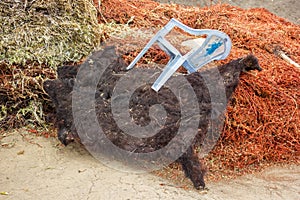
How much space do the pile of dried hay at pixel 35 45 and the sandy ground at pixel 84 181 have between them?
29 cm

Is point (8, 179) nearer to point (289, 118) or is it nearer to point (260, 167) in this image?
point (260, 167)

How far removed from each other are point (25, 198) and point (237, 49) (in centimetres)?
208

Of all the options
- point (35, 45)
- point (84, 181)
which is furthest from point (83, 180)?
point (35, 45)

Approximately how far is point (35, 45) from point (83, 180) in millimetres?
1239

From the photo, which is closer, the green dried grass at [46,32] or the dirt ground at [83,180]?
the dirt ground at [83,180]

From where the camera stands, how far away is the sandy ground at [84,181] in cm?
215

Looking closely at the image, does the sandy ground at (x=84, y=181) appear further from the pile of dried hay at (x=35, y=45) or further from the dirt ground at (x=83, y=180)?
the pile of dried hay at (x=35, y=45)

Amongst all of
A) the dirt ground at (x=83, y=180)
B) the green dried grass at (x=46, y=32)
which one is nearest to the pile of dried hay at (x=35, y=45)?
the green dried grass at (x=46, y=32)

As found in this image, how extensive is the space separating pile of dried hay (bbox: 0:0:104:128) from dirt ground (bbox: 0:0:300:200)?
24cm

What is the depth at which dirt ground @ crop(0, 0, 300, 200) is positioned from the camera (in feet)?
7.05

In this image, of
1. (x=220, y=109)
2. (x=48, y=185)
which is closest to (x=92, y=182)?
(x=48, y=185)

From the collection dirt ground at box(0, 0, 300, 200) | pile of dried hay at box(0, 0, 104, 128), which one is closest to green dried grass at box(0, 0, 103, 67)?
pile of dried hay at box(0, 0, 104, 128)

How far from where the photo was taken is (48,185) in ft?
7.24

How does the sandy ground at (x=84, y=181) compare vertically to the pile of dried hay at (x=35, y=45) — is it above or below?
below
